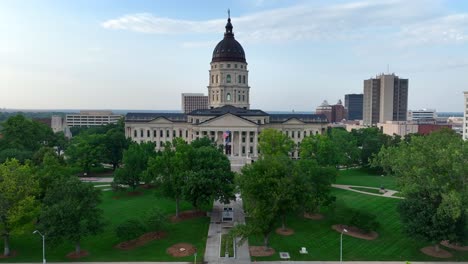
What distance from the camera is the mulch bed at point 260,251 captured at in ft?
117

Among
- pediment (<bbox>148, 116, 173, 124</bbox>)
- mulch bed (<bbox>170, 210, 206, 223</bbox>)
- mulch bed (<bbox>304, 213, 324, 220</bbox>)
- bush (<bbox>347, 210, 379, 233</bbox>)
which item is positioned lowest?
mulch bed (<bbox>170, 210, 206, 223</bbox>)

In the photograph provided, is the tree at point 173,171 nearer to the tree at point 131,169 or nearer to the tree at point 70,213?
the tree at point 131,169

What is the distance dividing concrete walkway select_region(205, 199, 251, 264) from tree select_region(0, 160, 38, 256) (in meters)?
16.3

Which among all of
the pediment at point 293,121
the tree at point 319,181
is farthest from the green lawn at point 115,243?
the pediment at point 293,121

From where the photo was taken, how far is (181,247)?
Result: 37500 millimetres

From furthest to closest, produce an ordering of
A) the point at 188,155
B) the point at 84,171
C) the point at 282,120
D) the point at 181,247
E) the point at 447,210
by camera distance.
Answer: the point at 282,120 → the point at 84,171 → the point at 188,155 → the point at 181,247 → the point at 447,210

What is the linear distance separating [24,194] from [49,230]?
15.8 ft

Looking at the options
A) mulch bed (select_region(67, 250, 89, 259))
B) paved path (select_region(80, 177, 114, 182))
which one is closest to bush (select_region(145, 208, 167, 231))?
mulch bed (select_region(67, 250, 89, 259))

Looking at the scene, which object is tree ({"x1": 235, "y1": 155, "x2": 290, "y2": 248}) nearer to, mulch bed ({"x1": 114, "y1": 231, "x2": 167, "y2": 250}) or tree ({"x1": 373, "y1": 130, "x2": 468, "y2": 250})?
mulch bed ({"x1": 114, "y1": 231, "x2": 167, "y2": 250})

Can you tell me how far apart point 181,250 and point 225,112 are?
5894 centimetres

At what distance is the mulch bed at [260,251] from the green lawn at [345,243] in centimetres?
Result: 63

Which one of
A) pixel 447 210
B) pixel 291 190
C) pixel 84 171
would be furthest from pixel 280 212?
pixel 84 171

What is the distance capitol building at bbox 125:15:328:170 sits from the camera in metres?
92.6

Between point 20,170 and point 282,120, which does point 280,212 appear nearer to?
point 20,170
